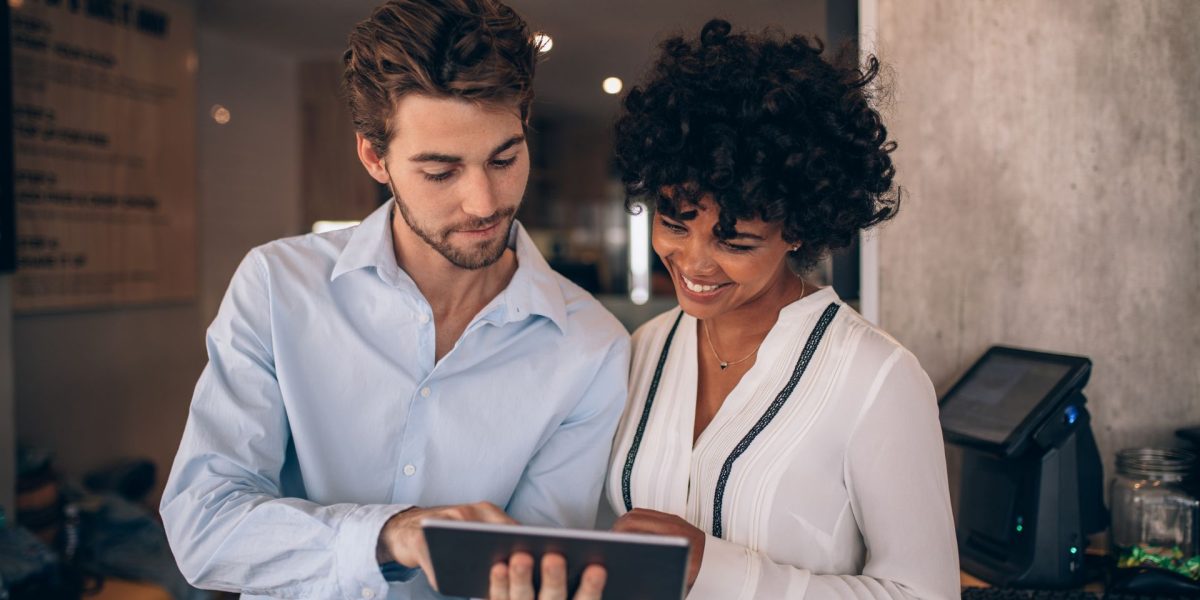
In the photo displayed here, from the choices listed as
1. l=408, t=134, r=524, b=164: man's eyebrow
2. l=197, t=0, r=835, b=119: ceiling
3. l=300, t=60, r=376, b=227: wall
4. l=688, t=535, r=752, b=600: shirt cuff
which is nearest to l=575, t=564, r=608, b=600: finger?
l=688, t=535, r=752, b=600: shirt cuff

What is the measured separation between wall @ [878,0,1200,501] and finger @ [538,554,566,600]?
1.31 metres

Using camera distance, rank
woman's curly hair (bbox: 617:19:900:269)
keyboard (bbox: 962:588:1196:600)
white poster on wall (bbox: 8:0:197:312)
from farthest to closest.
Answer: white poster on wall (bbox: 8:0:197:312), keyboard (bbox: 962:588:1196:600), woman's curly hair (bbox: 617:19:900:269)

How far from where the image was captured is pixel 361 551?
4.09ft

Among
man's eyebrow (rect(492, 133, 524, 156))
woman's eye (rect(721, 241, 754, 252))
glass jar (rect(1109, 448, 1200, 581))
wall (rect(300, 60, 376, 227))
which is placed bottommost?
glass jar (rect(1109, 448, 1200, 581))

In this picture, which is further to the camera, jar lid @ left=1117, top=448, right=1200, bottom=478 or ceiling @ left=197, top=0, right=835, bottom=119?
ceiling @ left=197, top=0, right=835, bottom=119

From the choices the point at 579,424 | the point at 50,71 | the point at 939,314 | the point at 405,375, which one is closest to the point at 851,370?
the point at 579,424

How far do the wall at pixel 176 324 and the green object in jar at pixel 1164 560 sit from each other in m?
3.23

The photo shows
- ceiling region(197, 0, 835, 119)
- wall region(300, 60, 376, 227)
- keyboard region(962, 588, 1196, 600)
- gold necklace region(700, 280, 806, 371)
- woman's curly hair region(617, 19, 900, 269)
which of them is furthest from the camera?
wall region(300, 60, 376, 227)

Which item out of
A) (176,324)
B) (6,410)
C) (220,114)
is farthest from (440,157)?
(220,114)

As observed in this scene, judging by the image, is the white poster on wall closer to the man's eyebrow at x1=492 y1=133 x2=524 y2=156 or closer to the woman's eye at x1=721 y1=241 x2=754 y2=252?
the man's eyebrow at x1=492 y1=133 x2=524 y2=156

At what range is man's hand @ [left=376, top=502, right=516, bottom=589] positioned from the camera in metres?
1.17

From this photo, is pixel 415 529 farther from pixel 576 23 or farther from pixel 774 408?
pixel 576 23

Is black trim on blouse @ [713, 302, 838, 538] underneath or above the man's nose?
underneath

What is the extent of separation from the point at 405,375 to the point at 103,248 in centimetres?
289
